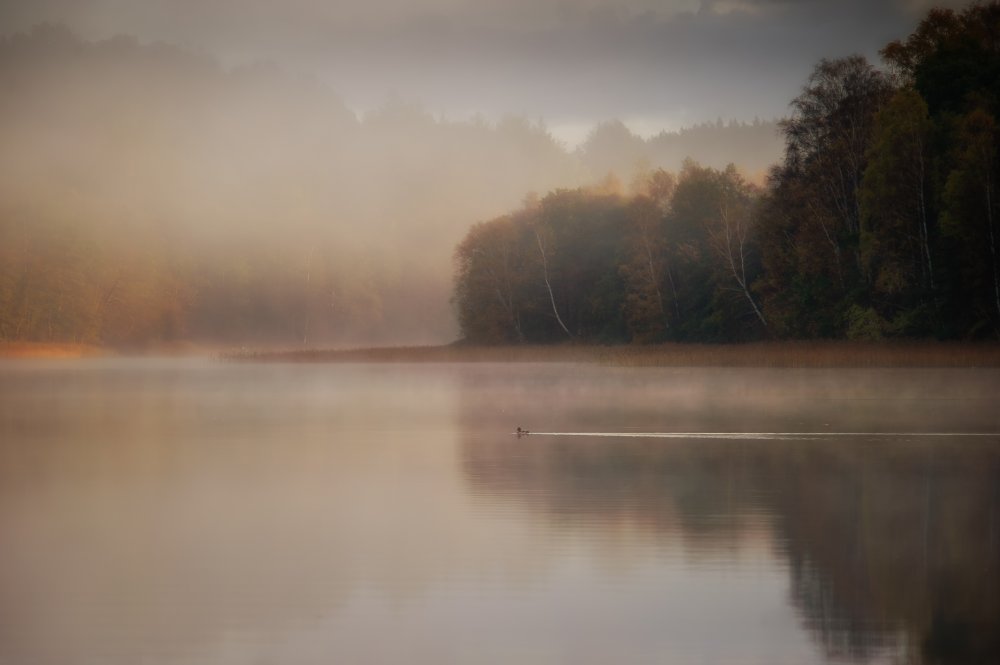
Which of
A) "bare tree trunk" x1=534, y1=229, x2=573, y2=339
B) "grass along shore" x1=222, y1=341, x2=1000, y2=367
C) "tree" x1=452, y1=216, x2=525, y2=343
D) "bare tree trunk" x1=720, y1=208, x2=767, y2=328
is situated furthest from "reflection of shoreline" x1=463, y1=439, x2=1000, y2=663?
"tree" x1=452, y1=216, x2=525, y2=343

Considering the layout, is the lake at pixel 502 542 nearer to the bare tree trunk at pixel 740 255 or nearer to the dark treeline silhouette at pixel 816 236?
the dark treeline silhouette at pixel 816 236

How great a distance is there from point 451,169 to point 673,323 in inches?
2419

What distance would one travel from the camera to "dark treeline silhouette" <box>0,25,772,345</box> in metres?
90.3

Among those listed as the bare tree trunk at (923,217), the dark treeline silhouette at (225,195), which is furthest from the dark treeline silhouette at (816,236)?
the dark treeline silhouette at (225,195)

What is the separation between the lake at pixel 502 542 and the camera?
7.48 m

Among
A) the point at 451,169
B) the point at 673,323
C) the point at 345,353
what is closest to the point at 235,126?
the point at 451,169

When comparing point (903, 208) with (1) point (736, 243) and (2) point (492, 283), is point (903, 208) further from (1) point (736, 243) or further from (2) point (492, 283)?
(2) point (492, 283)

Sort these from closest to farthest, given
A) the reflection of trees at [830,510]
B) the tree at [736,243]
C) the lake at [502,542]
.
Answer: the lake at [502,542], the reflection of trees at [830,510], the tree at [736,243]

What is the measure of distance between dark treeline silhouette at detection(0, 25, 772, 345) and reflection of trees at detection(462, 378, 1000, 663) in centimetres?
7581

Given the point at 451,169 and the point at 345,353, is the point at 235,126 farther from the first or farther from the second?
the point at 345,353

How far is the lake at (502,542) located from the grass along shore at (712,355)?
1730 centimetres

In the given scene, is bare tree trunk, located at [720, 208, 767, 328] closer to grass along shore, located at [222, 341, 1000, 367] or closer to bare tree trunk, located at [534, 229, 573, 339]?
grass along shore, located at [222, 341, 1000, 367]

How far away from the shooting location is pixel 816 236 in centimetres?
5116

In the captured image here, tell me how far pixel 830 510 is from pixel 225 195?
344 ft
